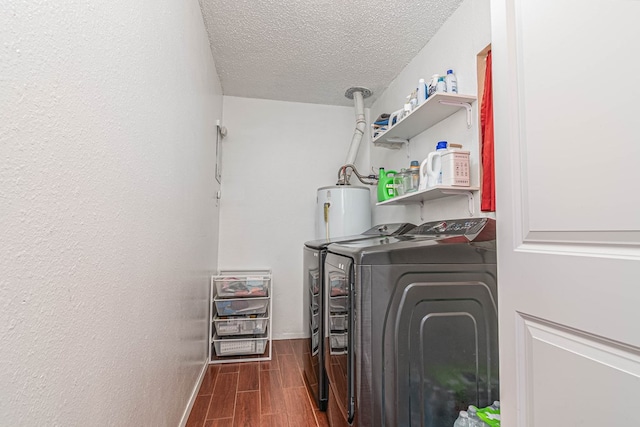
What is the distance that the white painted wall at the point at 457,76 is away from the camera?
1.71 metres

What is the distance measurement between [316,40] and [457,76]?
101 centimetres

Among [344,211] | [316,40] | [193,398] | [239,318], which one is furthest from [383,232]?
[193,398]

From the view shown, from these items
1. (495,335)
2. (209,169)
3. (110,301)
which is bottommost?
(495,335)

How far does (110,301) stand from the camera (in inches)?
32.1

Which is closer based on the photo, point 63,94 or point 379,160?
point 63,94

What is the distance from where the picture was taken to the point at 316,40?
2.22m

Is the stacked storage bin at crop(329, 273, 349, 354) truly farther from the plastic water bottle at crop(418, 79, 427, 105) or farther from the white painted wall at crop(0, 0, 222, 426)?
the plastic water bottle at crop(418, 79, 427, 105)

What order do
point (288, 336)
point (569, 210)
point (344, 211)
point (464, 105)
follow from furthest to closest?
point (288, 336) → point (344, 211) → point (464, 105) → point (569, 210)

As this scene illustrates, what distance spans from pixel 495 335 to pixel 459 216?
754mm

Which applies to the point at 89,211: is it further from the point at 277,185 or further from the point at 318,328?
the point at 277,185

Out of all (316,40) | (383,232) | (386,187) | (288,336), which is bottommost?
(288,336)

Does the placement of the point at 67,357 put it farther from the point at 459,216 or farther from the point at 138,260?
the point at 459,216

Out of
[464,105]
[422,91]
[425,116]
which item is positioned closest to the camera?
[464,105]

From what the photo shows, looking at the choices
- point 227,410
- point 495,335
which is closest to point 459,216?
point 495,335
